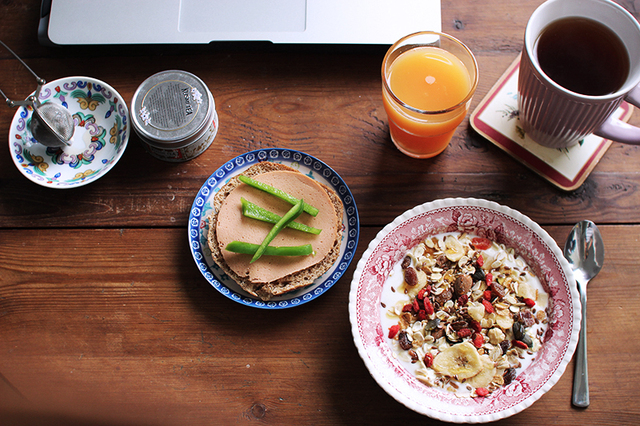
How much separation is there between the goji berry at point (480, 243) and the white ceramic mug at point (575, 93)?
318 mm

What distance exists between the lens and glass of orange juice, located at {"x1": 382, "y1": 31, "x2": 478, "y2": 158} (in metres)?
1.01

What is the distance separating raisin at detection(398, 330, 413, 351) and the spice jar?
0.72 meters

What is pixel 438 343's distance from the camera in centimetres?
101

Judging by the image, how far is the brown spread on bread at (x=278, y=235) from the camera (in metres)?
1.04

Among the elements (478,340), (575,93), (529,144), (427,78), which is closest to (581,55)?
(575,93)

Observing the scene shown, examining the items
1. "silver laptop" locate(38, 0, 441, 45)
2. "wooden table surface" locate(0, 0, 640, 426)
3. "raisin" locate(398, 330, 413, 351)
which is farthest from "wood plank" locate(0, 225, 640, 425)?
"silver laptop" locate(38, 0, 441, 45)

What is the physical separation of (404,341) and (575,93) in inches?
26.4

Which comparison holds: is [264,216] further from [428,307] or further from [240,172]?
[428,307]

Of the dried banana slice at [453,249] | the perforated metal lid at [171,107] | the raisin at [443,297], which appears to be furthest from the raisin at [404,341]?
the perforated metal lid at [171,107]

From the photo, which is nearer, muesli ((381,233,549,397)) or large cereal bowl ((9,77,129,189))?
muesli ((381,233,549,397))

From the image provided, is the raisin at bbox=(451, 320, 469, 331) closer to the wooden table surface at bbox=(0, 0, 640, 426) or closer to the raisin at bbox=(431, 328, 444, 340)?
the raisin at bbox=(431, 328, 444, 340)

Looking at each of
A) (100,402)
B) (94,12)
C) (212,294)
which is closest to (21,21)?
(94,12)

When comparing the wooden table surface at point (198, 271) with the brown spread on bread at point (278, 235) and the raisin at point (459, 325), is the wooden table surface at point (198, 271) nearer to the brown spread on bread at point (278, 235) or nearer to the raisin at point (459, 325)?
the brown spread on bread at point (278, 235)

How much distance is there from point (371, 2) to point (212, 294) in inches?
35.5
